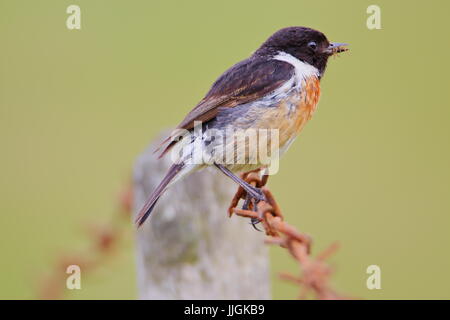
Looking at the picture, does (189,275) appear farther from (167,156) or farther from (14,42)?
(14,42)

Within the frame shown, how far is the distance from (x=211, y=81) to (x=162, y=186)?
5586 mm

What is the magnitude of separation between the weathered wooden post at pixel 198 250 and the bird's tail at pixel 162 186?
6 cm

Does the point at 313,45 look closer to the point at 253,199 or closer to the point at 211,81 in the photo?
the point at 253,199

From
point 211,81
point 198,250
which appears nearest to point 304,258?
point 198,250

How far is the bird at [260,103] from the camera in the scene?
406 centimetres

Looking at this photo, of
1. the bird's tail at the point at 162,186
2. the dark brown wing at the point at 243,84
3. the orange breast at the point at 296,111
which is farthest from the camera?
the orange breast at the point at 296,111

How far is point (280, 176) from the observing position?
8.95 meters

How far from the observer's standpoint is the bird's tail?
3.60 metres

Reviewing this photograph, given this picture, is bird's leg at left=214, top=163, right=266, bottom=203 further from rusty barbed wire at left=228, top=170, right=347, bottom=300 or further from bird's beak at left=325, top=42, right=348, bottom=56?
bird's beak at left=325, top=42, right=348, bottom=56

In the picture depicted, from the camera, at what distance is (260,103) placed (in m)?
4.21

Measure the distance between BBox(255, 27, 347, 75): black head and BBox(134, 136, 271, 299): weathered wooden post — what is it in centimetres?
92

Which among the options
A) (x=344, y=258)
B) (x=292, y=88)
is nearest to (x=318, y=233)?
(x=344, y=258)

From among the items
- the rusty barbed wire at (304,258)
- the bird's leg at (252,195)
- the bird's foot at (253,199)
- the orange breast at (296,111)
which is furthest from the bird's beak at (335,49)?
the rusty barbed wire at (304,258)

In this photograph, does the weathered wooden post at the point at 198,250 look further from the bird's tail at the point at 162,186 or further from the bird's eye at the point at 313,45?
the bird's eye at the point at 313,45
